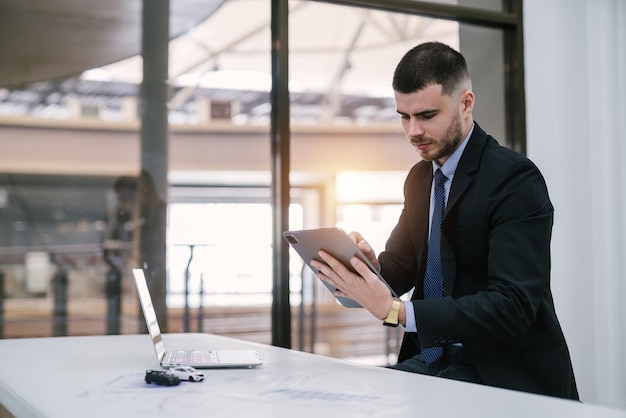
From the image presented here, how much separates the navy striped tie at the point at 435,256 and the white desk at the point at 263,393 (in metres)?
0.43

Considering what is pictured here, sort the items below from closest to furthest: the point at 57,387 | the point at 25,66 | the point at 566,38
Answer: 1. the point at 57,387
2. the point at 25,66
3. the point at 566,38

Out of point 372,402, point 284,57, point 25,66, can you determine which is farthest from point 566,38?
point 372,402

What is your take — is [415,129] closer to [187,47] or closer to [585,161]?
[187,47]

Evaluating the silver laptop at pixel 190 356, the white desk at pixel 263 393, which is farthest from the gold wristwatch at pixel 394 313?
the silver laptop at pixel 190 356

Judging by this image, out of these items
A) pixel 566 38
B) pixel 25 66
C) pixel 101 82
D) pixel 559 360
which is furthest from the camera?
pixel 566 38

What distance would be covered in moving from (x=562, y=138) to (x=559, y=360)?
7.31ft

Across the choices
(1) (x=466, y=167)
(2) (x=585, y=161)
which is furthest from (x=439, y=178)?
(2) (x=585, y=161)

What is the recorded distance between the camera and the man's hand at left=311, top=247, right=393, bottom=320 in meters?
1.68

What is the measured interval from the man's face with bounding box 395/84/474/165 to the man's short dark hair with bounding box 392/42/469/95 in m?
0.02

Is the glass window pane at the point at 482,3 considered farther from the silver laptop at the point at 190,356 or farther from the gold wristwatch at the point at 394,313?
the silver laptop at the point at 190,356

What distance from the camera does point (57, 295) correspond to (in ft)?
10.4

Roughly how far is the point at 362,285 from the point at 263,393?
1.83 ft

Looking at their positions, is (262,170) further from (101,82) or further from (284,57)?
(101,82)

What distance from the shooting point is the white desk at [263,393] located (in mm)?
1038
